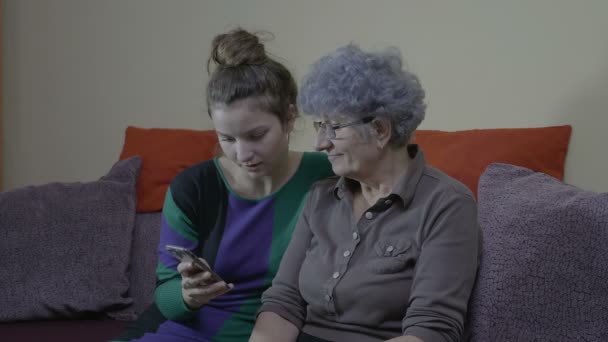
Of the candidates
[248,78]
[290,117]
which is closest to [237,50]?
[248,78]

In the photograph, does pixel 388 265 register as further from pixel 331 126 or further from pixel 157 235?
pixel 157 235

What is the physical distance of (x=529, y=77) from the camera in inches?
75.6

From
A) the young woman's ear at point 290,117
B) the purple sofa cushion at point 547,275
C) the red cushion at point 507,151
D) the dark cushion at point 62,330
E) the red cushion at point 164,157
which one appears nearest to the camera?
the purple sofa cushion at point 547,275

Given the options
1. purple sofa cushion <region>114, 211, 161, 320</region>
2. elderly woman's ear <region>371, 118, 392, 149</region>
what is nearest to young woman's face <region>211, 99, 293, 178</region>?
elderly woman's ear <region>371, 118, 392, 149</region>

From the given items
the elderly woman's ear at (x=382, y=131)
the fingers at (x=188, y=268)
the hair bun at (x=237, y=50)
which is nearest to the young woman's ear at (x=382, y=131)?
→ the elderly woman's ear at (x=382, y=131)

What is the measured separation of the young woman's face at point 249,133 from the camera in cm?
154

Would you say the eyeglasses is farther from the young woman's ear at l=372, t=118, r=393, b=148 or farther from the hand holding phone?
the hand holding phone

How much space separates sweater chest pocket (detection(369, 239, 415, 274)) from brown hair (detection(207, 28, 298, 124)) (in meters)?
0.41

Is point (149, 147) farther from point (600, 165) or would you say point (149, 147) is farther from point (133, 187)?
point (600, 165)

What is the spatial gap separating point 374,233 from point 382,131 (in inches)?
8.3

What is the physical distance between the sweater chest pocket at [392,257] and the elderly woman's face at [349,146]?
166 mm

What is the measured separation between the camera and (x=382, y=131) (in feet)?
4.75

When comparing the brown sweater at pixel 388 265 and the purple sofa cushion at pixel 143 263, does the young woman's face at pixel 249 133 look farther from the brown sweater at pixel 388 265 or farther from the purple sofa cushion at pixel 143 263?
the purple sofa cushion at pixel 143 263

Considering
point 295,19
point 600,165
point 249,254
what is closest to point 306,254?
point 249,254
